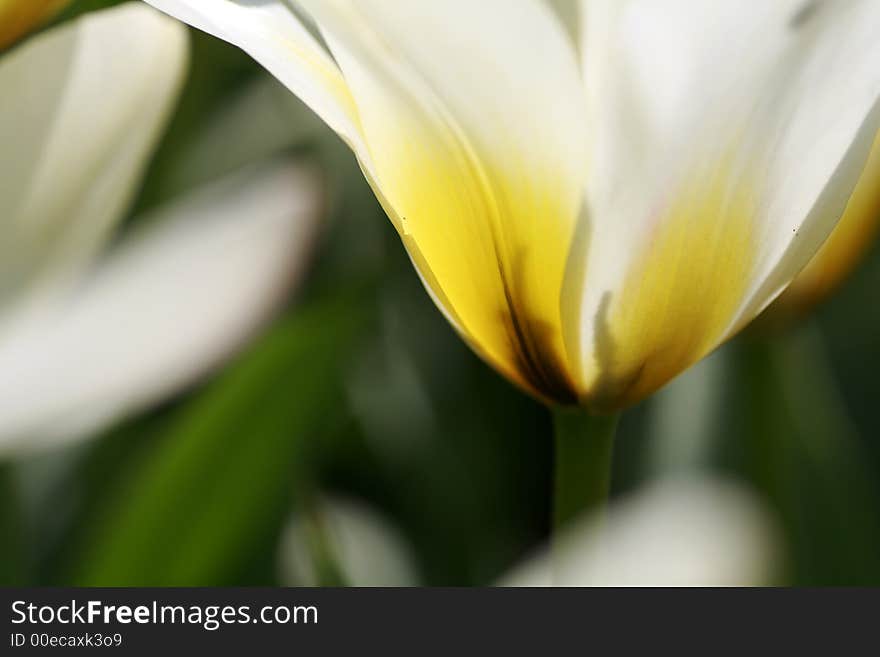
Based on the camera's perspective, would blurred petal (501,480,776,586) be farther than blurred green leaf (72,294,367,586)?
No

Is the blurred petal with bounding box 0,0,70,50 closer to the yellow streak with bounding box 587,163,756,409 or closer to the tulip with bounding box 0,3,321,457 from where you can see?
the tulip with bounding box 0,3,321,457

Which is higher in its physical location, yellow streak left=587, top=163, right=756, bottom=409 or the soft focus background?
yellow streak left=587, top=163, right=756, bottom=409

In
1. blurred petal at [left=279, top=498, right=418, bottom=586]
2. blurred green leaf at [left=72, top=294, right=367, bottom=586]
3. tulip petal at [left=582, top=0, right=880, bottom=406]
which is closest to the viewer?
tulip petal at [left=582, top=0, right=880, bottom=406]

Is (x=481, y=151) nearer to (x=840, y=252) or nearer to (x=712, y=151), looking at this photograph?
(x=712, y=151)

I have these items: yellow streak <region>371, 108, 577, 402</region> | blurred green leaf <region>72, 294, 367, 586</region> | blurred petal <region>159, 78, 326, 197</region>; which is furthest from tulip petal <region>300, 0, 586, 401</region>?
blurred petal <region>159, 78, 326, 197</region>

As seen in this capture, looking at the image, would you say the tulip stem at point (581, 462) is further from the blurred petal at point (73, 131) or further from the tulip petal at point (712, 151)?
the blurred petal at point (73, 131)

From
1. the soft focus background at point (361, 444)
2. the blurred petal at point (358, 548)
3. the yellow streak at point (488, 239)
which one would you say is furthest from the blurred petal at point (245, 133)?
the yellow streak at point (488, 239)

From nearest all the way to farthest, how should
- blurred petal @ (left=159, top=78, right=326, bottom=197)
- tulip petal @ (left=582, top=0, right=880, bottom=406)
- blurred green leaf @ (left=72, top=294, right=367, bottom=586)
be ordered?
tulip petal @ (left=582, top=0, right=880, bottom=406) → blurred green leaf @ (left=72, top=294, right=367, bottom=586) → blurred petal @ (left=159, top=78, right=326, bottom=197)
